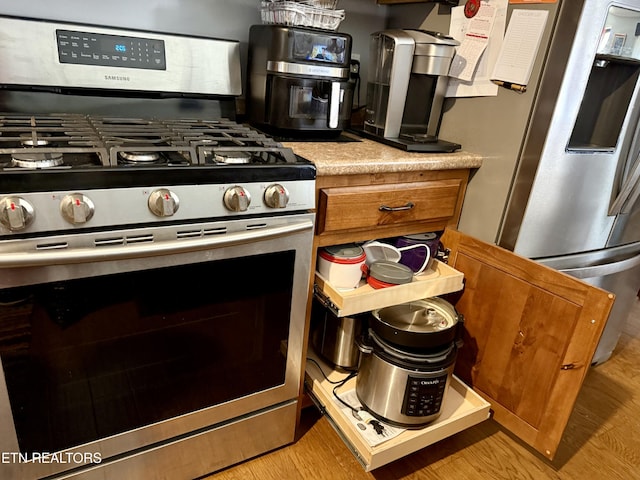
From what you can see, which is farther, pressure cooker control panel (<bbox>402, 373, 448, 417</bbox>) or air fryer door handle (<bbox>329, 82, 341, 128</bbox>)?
air fryer door handle (<bbox>329, 82, 341, 128</bbox>)

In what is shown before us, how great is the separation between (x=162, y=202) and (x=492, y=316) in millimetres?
1012

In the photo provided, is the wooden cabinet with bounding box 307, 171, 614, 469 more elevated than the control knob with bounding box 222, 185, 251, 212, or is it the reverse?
the control knob with bounding box 222, 185, 251, 212

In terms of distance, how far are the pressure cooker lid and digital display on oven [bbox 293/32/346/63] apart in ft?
2.59

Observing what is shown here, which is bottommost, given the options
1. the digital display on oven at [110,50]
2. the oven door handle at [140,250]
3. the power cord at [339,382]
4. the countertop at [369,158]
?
the power cord at [339,382]

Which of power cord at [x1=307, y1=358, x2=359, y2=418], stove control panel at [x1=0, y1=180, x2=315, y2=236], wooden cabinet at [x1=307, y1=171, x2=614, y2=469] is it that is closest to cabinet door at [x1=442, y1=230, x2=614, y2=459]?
wooden cabinet at [x1=307, y1=171, x2=614, y2=469]

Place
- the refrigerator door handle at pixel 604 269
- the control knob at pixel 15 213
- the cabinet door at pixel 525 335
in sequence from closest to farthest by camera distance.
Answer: the control knob at pixel 15 213 → the cabinet door at pixel 525 335 → the refrigerator door handle at pixel 604 269

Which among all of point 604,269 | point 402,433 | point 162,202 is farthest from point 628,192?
point 162,202

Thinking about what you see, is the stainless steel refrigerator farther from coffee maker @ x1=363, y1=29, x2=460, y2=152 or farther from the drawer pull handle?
the drawer pull handle

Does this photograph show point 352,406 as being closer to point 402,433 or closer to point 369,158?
point 402,433

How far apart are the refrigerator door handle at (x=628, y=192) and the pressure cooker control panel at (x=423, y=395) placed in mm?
830

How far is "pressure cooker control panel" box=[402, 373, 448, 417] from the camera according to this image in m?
1.25

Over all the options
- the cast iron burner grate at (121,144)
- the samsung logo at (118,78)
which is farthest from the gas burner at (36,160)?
the samsung logo at (118,78)

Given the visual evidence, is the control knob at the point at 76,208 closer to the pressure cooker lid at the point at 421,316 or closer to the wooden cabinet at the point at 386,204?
the wooden cabinet at the point at 386,204

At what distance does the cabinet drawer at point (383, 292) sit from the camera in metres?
1.21
